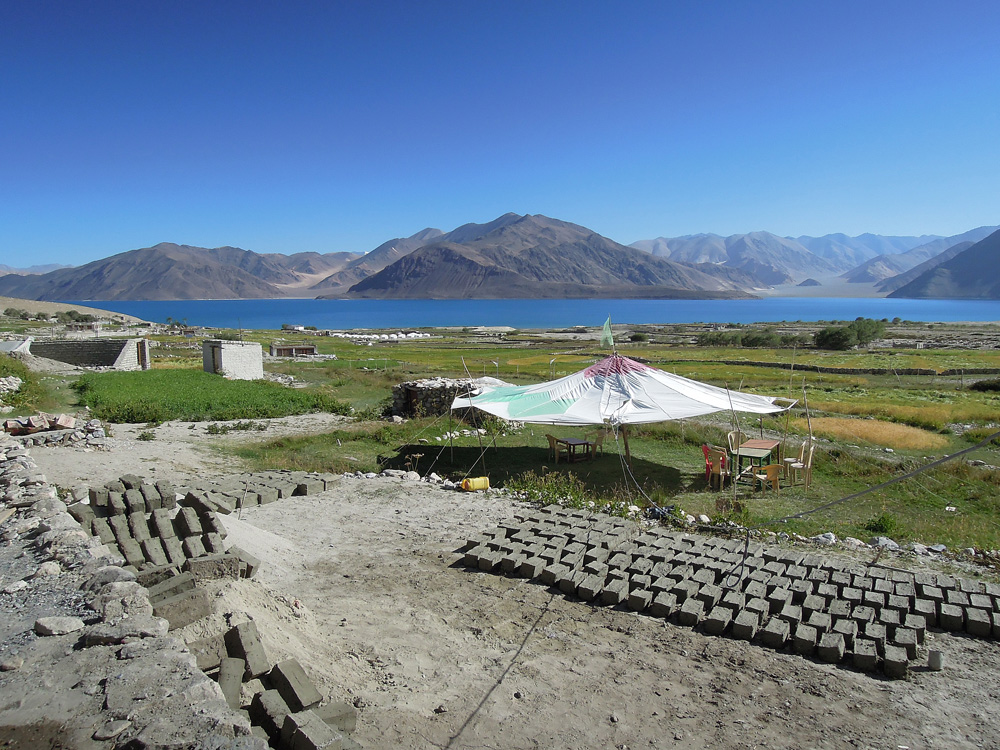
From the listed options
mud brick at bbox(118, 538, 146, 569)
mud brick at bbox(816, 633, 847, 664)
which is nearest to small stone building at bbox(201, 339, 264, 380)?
mud brick at bbox(118, 538, 146, 569)

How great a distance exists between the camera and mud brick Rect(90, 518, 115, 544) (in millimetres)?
7379

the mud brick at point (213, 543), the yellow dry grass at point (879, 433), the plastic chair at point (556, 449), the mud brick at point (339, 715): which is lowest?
the yellow dry grass at point (879, 433)

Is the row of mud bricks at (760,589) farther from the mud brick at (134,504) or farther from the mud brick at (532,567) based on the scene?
the mud brick at (134,504)

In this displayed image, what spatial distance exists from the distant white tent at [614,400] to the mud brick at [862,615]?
297 inches

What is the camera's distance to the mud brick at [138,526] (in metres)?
7.43

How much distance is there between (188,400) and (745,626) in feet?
72.9

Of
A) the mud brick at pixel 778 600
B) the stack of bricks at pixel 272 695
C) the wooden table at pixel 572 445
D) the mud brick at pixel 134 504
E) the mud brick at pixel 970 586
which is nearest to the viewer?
the stack of bricks at pixel 272 695

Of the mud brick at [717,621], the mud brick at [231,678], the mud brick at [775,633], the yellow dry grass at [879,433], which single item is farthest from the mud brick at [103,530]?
the yellow dry grass at [879,433]

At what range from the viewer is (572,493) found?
12.0 m

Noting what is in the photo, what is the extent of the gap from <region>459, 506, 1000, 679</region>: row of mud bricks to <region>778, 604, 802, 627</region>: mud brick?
0.4 inches

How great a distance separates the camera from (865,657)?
6059 mm

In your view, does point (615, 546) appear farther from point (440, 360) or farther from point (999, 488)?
point (440, 360)

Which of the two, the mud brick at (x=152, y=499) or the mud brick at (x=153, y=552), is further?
the mud brick at (x=152, y=499)

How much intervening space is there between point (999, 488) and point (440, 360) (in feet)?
161
